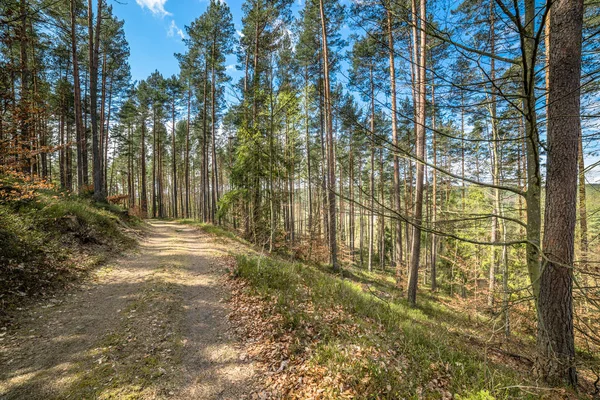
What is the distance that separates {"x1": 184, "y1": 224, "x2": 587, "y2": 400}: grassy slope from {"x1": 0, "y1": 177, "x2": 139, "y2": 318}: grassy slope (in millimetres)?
4302

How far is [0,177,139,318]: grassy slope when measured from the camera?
15.7 ft

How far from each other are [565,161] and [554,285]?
1.32m

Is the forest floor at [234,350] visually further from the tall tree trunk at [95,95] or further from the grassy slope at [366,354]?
the tall tree trunk at [95,95]

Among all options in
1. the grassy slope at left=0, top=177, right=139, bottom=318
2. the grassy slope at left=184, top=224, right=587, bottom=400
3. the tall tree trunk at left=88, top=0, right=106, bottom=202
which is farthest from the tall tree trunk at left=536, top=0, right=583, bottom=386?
the tall tree trunk at left=88, top=0, right=106, bottom=202

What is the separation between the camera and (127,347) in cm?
378

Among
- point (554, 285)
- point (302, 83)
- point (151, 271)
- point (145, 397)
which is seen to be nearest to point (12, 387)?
point (145, 397)

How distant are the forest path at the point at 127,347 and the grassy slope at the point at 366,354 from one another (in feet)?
2.25

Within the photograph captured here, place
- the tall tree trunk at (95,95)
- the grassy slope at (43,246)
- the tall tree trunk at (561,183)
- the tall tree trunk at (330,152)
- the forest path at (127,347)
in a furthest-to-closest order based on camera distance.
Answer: the tall tree trunk at (95,95)
the tall tree trunk at (330,152)
the grassy slope at (43,246)
the forest path at (127,347)
the tall tree trunk at (561,183)

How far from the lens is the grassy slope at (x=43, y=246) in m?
4.78

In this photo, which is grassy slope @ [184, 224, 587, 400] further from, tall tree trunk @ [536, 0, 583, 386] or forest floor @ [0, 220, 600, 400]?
tall tree trunk @ [536, 0, 583, 386]

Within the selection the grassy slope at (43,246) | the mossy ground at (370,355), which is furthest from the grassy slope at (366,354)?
the grassy slope at (43,246)

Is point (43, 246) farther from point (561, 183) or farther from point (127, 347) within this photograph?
point (561, 183)

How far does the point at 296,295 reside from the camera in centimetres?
589

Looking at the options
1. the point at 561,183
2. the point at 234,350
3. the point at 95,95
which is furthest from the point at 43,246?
the point at 561,183
